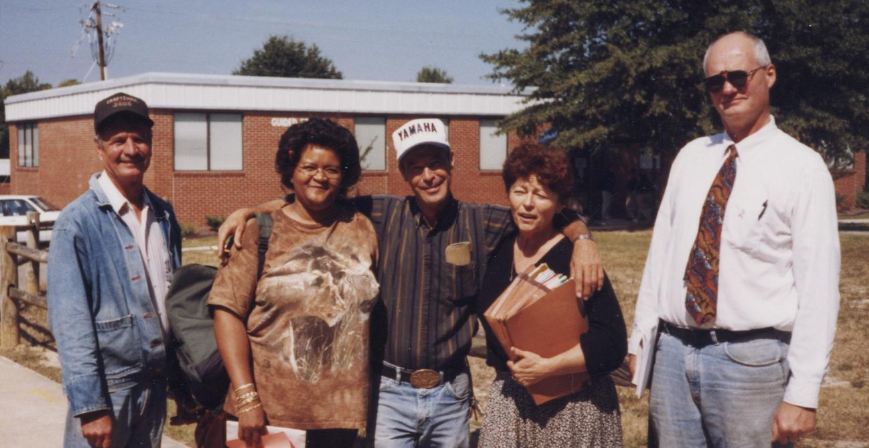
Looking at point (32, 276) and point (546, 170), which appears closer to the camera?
point (546, 170)

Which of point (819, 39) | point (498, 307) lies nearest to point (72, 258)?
point (498, 307)

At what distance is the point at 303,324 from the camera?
299cm

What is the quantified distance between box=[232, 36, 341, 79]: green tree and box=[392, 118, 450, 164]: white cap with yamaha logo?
152ft

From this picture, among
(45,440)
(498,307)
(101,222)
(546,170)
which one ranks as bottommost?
(45,440)

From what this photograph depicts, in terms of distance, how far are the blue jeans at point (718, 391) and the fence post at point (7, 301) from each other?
8.02 metres

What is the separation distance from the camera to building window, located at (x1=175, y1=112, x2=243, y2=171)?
24578 mm

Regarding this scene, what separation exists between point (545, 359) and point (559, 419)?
259mm

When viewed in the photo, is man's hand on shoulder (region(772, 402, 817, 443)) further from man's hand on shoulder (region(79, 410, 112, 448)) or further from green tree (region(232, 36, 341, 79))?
green tree (region(232, 36, 341, 79))

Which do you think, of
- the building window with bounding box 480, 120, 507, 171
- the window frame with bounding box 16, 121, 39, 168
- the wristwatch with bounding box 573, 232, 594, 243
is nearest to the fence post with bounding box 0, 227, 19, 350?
the wristwatch with bounding box 573, 232, 594, 243

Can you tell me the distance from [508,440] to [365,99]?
2419 centimetres

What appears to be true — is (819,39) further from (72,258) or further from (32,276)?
(72,258)

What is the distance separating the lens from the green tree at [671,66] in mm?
20484

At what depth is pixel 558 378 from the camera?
2986 mm

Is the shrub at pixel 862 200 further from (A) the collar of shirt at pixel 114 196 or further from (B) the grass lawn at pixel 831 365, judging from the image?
(A) the collar of shirt at pixel 114 196
